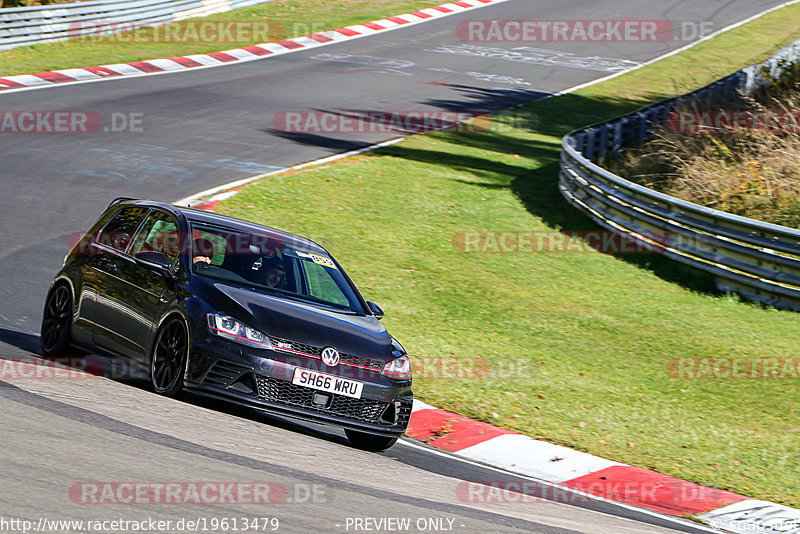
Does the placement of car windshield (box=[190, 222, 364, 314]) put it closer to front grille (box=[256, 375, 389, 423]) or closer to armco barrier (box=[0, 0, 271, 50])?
front grille (box=[256, 375, 389, 423])

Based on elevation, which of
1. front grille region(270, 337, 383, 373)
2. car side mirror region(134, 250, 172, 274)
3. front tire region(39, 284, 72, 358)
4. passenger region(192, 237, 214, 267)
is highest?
passenger region(192, 237, 214, 267)

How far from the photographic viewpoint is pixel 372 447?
8.19 m

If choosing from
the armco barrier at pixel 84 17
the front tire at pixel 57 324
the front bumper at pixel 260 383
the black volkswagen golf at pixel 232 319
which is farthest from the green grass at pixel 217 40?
the front bumper at pixel 260 383

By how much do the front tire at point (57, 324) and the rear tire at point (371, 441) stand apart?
2.84 m

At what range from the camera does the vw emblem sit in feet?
25.1

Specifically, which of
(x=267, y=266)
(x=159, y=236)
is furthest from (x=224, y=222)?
(x=267, y=266)

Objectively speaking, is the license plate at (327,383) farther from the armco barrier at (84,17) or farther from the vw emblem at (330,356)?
the armco barrier at (84,17)

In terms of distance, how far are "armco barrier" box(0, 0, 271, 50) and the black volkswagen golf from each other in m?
19.8

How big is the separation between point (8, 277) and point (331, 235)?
4955 mm

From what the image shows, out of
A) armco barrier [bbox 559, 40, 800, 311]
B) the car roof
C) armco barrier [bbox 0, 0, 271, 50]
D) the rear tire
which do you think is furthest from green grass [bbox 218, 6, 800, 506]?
armco barrier [bbox 0, 0, 271, 50]

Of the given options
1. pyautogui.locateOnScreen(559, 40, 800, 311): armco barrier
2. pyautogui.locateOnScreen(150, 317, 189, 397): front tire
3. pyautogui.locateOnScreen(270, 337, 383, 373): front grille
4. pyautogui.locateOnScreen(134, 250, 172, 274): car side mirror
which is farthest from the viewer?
pyautogui.locateOnScreen(559, 40, 800, 311): armco barrier

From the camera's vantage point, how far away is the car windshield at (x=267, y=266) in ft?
27.5

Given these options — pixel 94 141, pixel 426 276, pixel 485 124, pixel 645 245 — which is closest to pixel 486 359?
pixel 426 276

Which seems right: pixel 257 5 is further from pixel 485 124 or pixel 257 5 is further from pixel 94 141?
pixel 94 141
